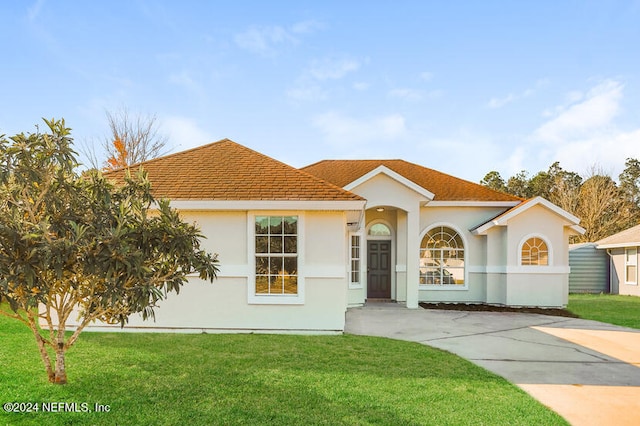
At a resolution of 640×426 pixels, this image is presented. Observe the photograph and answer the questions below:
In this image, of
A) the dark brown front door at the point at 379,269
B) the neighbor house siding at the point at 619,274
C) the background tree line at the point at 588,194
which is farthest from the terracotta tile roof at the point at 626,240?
the dark brown front door at the point at 379,269

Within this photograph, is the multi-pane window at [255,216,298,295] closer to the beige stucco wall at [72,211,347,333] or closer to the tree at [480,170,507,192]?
the beige stucco wall at [72,211,347,333]

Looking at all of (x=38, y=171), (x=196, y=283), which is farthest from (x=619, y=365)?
(x=38, y=171)

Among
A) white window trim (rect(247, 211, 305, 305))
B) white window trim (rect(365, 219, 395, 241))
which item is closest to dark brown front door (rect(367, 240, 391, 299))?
white window trim (rect(365, 219, 395, 241))

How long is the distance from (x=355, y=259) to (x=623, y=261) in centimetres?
1665

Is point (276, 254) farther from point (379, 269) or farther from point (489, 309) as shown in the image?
point (489, 309)

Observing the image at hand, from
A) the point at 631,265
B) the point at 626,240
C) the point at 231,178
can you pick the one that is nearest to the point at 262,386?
the point at 231,178

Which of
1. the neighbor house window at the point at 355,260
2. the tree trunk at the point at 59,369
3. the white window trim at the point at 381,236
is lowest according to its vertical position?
the tree trunk at the point at 59,369

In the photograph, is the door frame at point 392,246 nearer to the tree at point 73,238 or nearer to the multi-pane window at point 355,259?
the multi-pane window at point 355,259

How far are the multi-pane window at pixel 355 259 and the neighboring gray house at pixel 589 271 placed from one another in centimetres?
1518

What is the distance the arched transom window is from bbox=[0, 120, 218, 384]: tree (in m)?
11.5

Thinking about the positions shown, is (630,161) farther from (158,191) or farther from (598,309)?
(158,191)

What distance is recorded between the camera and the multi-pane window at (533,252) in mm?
14266

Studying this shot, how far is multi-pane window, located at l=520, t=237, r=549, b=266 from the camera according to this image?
14.3m

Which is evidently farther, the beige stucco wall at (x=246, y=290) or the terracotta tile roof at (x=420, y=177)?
the terracotta tile roof at (x=420, y=177)
